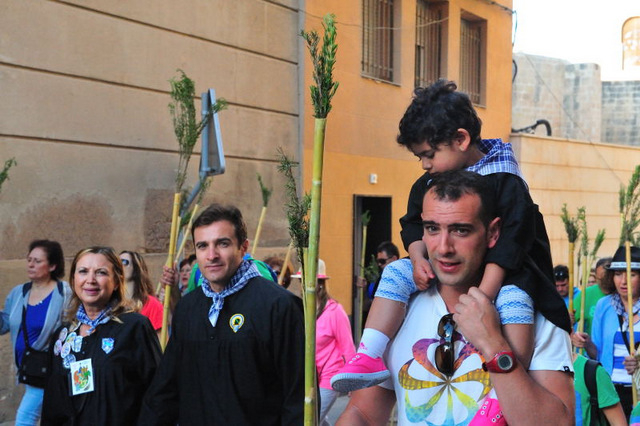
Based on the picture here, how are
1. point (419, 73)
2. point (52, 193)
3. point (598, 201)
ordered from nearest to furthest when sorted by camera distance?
point (52, 193), point (419, 73), point (598, 201)

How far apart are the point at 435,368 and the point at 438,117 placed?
85 cm

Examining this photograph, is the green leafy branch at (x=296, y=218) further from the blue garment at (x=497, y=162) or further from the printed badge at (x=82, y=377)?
the printed badge at (x=82, y=377)

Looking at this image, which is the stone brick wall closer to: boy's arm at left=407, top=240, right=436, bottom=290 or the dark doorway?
the dark doorway

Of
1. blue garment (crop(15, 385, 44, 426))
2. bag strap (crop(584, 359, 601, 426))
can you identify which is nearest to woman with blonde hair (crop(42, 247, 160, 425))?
blue garment (crop(15, 385, 44, 426))

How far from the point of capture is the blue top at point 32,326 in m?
7.40

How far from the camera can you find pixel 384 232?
52.6 feet

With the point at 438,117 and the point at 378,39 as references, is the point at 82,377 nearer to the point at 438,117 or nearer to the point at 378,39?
the point at 438,117

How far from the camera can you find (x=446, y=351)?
9.39ft

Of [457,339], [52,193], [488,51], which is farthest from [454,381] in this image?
[488,51]

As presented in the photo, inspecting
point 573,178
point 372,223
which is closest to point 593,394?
point 372,223

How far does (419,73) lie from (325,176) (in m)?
4.06

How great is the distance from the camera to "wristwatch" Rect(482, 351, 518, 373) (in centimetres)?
264

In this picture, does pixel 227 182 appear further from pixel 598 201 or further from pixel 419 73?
pixel 598 201

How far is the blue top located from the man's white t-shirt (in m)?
4.93
